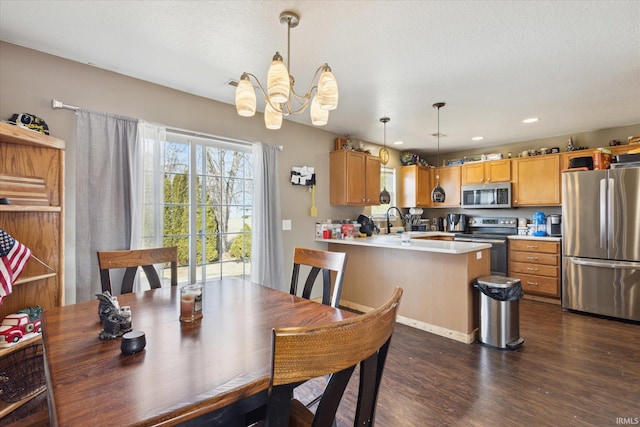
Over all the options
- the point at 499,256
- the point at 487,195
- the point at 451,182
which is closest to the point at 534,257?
the point at 499,256

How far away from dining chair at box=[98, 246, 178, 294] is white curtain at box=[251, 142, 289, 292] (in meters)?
1.34

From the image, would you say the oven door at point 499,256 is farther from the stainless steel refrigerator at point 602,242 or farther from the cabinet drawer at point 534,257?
the stainless steel refrigerator at point 602,242

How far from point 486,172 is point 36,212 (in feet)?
18.8

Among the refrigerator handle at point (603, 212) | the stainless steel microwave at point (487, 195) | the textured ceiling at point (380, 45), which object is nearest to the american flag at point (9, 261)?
the textured ceiling at point (380, 45)

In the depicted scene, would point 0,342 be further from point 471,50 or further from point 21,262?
point 471,50

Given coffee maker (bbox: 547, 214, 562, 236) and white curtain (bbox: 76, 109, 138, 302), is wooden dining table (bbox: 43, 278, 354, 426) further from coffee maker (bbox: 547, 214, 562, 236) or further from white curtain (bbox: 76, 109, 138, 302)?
coffee maker (bbox: 547, 214, 562, 236)

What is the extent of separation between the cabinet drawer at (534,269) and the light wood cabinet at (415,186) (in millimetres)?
1782

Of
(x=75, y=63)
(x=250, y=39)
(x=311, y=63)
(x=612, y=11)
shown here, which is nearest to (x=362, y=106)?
(x=311, y=63)

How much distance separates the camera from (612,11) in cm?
180

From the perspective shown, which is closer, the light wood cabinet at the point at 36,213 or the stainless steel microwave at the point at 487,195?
the light wood cabinet at the point at 36,213

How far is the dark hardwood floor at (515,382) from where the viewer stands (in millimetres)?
1859

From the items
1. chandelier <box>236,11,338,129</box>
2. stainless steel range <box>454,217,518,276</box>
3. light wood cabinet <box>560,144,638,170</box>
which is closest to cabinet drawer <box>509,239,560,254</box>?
stainless steel range <box>454,217,518,276</box>

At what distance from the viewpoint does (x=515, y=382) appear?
2238 mm

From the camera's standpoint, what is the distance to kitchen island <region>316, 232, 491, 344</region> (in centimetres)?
301
